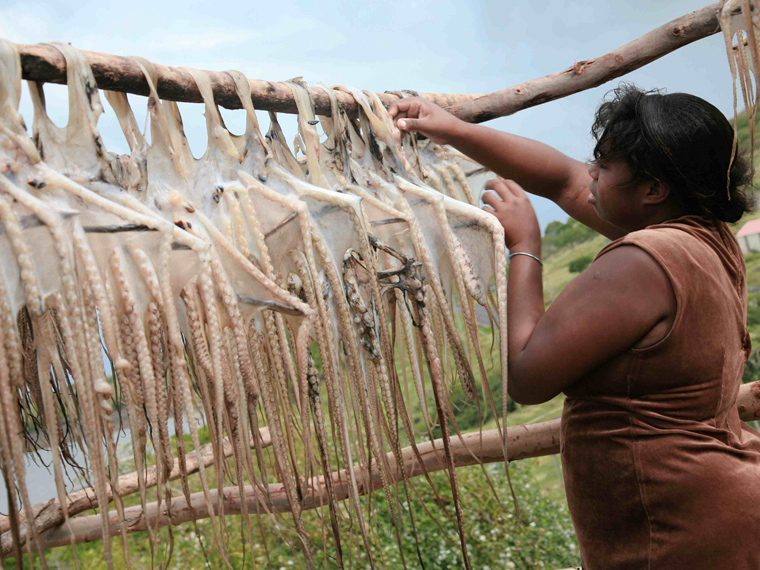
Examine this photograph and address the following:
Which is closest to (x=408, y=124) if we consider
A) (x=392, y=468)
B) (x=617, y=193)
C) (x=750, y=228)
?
(x=617, y=193)

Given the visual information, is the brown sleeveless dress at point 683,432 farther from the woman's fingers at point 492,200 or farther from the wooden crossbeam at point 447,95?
the wooden crossbeam at point 447,95

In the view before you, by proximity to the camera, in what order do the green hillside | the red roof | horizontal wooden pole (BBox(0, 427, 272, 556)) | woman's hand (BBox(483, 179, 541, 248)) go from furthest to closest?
1. the green hillside
2. the red roof
3. horizontal wooden pole (BBox(0, 427, 272, 556))
4. woman's hand (BBox(483, 179, 541, 248))

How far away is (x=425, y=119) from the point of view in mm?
1272

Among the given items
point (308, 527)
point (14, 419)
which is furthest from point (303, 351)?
point (308, 527)

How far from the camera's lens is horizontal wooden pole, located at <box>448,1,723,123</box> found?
4.36 ft

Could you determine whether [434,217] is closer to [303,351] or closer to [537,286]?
[537,286]

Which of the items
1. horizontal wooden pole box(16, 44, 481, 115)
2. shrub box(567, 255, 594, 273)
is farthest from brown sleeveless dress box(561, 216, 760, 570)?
shrub box(567, 255, 594, 273)

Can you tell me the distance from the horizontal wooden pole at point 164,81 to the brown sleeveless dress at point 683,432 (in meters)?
0.63

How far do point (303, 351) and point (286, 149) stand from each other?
0.41m

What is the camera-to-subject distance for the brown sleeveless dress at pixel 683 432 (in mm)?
979

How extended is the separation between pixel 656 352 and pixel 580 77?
722 mm

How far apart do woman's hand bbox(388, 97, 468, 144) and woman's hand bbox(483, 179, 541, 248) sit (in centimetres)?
15

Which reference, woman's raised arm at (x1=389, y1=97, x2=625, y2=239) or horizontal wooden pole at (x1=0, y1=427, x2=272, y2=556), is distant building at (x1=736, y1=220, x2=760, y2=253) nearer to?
woman's raised arm at (x1=389, y1=97, x2=625, y2=239)

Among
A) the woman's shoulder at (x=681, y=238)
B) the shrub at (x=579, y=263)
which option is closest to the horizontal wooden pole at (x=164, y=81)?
the woman's shoulder at (x=681, y=238)
